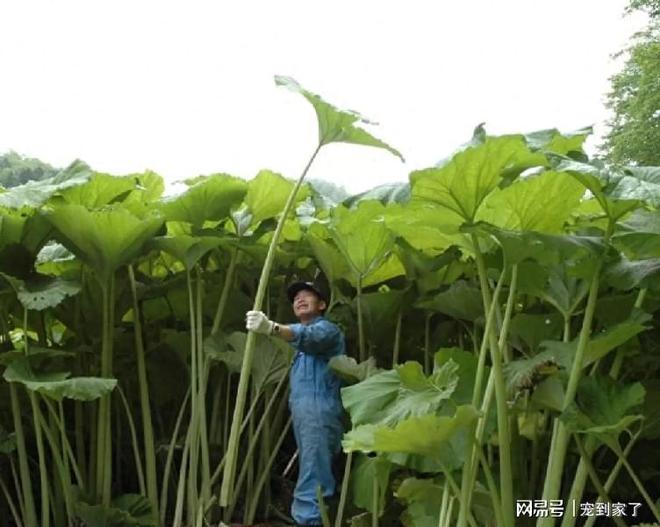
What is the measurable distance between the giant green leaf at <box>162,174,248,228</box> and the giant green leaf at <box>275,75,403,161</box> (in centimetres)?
49

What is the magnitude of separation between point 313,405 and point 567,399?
122 centimetres

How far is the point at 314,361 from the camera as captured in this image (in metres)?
3.24

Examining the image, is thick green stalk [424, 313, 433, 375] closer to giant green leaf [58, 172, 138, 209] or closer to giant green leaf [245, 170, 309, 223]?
giant green leaf [245, 170, 309, 223]

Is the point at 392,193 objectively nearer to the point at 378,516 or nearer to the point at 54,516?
the point at 378,516

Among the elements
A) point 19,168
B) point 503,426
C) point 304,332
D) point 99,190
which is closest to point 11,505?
point 99,190

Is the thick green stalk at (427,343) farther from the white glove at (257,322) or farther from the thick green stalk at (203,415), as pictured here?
the thick green stalk at (203,415)

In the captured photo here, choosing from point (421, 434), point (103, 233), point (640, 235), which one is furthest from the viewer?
point (103, 233)

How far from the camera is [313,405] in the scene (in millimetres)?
3195

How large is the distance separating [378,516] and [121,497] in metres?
1.20

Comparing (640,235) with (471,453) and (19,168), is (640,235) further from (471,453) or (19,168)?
(19,168)

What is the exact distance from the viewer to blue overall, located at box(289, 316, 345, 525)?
10.3 feet

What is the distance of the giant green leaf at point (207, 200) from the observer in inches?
129

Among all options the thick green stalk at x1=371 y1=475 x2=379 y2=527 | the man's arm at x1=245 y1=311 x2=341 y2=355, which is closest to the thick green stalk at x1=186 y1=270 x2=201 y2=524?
the man's arm at x1=245 y1=311 x2=341 y2=355

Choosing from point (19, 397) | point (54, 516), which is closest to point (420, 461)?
point (54, 516)
